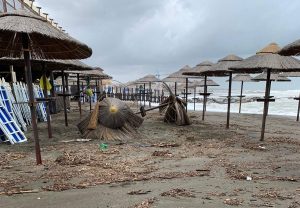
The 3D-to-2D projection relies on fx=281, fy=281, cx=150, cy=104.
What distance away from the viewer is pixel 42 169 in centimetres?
573

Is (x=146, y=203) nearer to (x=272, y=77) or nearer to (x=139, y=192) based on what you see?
(x=139, y=192)

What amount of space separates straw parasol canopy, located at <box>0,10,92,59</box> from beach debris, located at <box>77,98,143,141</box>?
222 cm

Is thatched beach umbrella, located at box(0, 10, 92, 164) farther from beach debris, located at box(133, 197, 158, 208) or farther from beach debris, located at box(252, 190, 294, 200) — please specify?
beach debris, located at box(252, 190, 294, 200)

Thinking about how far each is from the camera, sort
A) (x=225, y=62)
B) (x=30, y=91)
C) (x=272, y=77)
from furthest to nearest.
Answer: (x=272, y=77) < (x=225, y=62) < (x=30, y=91)

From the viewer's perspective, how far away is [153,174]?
5477mm

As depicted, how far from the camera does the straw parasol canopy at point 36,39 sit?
546 centimetres

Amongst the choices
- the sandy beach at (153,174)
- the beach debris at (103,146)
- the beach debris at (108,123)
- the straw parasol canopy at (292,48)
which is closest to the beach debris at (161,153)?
the sandy beach at (153,174)

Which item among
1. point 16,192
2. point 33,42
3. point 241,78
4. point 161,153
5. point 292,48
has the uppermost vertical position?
point 33,42

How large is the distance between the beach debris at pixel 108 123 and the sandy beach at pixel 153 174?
0.53 m

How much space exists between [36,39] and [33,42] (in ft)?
1.17

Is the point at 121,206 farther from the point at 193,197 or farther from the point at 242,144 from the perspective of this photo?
the point at 242,144

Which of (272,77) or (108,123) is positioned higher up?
(272,77)

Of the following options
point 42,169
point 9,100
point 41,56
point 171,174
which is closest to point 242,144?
point 171,174

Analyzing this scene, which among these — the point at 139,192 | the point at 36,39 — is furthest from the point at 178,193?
the point at 36,39
